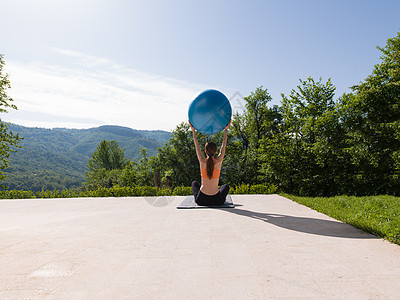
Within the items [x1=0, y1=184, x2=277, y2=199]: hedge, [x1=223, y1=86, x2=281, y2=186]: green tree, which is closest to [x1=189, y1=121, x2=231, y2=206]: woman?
[x1=0, y1=184, x2=277, y2=199]: hedge

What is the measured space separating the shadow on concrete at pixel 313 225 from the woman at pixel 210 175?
43.9 inches

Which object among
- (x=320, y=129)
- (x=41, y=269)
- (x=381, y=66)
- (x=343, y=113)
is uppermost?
(x=381, y=66)

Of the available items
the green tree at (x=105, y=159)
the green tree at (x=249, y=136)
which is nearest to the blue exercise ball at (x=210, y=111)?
the green tree at (x=249, y=136)

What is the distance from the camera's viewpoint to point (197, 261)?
3.06 meters

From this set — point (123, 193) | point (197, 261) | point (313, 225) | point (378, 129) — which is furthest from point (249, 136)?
point (197, 261)

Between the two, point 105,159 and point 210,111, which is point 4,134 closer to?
point 210,111

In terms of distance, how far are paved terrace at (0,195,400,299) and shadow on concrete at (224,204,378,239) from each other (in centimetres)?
2

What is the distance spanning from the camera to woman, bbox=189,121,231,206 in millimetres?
6871

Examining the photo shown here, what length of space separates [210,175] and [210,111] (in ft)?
5.55

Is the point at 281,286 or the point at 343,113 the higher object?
the point at 343,113

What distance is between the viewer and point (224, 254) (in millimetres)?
3295

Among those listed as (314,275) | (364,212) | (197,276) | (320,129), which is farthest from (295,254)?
(320,129)

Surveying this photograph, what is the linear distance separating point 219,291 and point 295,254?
1397 mm

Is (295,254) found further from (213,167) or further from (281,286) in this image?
(213,167)
